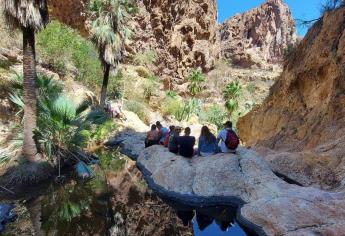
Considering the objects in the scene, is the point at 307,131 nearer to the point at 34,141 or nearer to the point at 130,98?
the point at 34,141

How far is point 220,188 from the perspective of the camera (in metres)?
9.71

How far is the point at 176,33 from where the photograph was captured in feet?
196

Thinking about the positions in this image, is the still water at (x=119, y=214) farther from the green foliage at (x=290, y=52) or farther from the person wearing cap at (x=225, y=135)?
the green foliage at (x=290, y=52)

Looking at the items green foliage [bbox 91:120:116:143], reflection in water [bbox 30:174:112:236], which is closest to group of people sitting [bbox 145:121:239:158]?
reflection in water [bbox 30:174:112:236]

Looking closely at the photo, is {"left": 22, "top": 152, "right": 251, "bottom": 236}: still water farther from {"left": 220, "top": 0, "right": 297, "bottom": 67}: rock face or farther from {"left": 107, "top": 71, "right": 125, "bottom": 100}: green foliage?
{"left": 220, "top": 0, "right": 297, "bottom": 67}: rock face

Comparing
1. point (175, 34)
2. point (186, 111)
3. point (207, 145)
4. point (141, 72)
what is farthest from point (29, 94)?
point (175, 34)

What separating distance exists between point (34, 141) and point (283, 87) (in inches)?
457

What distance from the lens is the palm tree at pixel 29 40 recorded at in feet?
37.6

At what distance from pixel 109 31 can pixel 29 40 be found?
530 inches

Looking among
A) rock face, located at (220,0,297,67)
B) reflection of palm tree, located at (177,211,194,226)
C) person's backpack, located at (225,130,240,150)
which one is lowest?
reflection of palm tree, located at (177,211,194,226)

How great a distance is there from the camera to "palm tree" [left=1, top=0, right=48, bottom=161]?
37.6 feet

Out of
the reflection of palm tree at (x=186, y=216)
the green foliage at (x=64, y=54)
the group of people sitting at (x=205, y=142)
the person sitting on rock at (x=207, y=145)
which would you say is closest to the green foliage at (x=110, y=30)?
the green foliage at (x=64, y=54)

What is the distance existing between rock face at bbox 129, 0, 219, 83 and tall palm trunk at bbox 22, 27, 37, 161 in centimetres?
4286

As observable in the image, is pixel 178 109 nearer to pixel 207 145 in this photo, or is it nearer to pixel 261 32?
pixel 207 145
